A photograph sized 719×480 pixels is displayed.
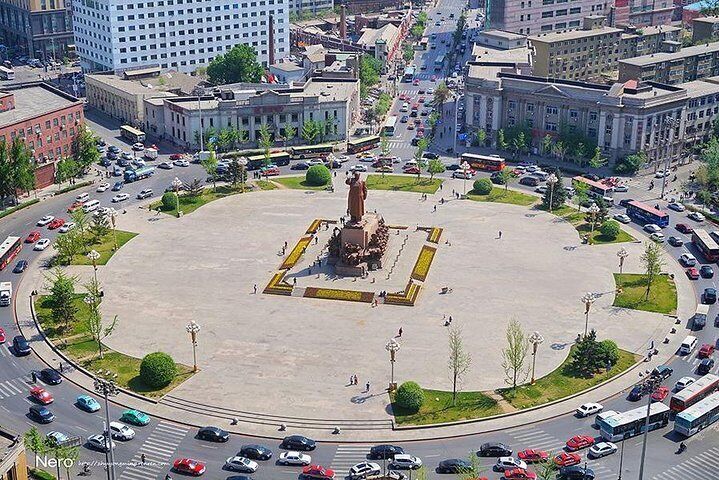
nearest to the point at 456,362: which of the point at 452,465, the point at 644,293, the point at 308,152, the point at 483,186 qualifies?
the point at 452,465

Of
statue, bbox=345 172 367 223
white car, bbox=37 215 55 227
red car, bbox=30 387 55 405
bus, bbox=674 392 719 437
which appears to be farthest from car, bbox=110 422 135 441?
white car, bbox=37 215 55 227

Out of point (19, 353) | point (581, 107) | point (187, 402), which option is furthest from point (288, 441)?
point (581, 107)

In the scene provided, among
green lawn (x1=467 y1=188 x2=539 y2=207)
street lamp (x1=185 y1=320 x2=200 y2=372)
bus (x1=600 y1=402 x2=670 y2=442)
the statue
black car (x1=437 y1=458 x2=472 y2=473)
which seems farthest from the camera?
green lawn (x1=467 y1=188 x2=539 y2=207)

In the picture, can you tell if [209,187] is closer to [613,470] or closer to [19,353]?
[19,353]

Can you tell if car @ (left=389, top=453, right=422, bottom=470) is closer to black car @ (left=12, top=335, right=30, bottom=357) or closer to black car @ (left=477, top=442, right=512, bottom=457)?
black car @ (left=477, top=442, right=512, bottom=457)

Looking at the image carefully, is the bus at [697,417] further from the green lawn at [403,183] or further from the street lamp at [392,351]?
the green lawn at [403,183]

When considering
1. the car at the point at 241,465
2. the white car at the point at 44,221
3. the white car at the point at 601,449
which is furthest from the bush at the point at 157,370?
the white car at the point at 44,221
